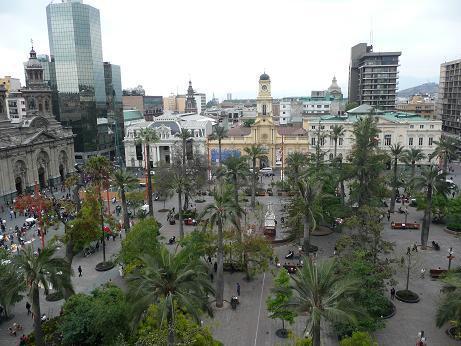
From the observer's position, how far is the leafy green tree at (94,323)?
22.7m

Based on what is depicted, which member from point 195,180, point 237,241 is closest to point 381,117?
point 195,180

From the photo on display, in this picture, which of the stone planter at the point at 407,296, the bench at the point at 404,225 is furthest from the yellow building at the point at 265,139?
the stone planter at the point at 407,296

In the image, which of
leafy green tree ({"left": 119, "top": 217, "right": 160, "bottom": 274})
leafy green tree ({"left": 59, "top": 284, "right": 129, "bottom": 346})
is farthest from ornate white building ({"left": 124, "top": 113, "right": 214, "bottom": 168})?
leafy green tree ({"left": 59, "top": 284, "right": 129, "bottom": 346})

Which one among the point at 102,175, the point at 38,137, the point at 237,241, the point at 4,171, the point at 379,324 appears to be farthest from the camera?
the point at 38,137

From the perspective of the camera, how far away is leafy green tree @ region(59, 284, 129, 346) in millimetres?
22719

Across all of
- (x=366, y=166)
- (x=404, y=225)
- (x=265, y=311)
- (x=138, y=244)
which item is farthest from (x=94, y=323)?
(x=404, y=225)

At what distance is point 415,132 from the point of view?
84.1 meters

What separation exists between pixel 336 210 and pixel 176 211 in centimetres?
2489

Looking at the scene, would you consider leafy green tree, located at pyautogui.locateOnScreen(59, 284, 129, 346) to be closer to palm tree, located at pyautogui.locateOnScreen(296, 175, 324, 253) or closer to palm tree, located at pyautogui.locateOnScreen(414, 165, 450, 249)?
palm tree, located at pyautogui.locateOnScreen(296, 175, 324, 253)

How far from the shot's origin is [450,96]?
394 feet

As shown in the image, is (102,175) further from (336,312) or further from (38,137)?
(38,137)

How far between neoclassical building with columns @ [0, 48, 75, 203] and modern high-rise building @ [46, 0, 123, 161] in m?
13.9

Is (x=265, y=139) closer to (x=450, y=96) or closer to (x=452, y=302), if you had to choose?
(x=450, y=96)

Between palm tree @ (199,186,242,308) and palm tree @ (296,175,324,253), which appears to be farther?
palm tree @ (296,175,324,253)
